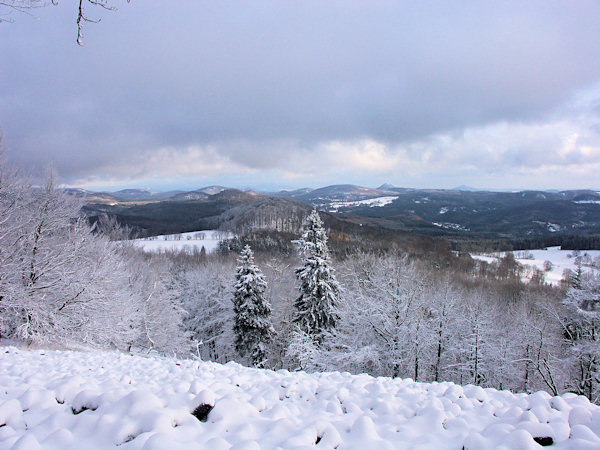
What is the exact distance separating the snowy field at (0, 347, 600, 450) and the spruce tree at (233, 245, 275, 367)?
15.6m

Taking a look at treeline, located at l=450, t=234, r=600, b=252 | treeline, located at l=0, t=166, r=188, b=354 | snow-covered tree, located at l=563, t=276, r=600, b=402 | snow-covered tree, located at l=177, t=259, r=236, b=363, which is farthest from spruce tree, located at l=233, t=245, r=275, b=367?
treeline, located at l=450, t=234, r=600, b=252

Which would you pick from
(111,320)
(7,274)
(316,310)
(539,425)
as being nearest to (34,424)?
(539,425)

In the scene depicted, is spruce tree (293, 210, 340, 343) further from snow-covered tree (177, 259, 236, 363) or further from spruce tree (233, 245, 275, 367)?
snow-covered tree (177, 259, 236, 363)

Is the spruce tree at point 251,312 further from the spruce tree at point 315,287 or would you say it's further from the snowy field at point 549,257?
the snowy field at point 549,257

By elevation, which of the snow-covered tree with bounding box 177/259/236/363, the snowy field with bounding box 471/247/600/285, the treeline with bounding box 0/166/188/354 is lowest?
the snowy field with bounding box 471/247/600/285

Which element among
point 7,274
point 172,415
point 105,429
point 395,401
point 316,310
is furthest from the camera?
point 316,310

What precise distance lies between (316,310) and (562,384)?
17926 millimetres

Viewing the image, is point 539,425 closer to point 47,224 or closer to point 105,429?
point 105,429

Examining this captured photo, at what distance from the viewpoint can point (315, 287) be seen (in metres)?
17.3

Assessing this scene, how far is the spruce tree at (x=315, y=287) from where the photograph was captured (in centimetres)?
1739

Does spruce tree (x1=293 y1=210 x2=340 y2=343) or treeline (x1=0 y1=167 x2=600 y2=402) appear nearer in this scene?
treeline (x1=0 y1=167 x2=600 y2=402)

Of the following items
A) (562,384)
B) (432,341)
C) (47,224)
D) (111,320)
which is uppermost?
(47,224)

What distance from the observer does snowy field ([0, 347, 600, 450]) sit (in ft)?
9.07

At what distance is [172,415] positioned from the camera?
3.09m
